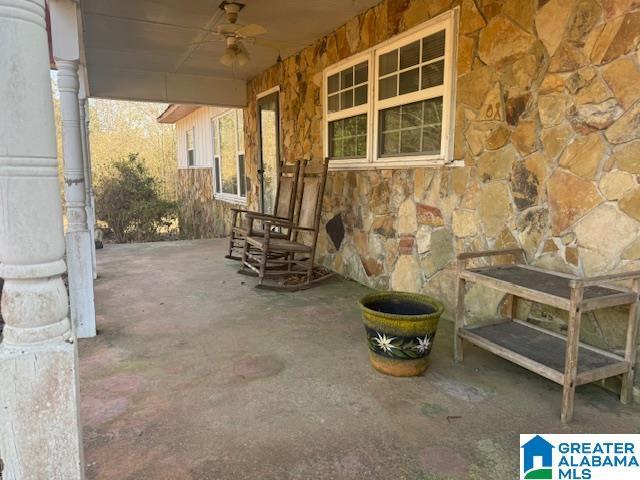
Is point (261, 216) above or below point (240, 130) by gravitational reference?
below

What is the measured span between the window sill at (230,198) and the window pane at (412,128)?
13.3 feet

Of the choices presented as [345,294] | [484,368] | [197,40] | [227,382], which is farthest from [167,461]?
[197,40]

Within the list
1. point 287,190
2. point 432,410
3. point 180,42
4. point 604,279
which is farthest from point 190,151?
point 604,279

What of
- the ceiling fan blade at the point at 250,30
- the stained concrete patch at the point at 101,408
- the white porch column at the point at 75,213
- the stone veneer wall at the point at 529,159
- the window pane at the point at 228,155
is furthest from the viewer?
the window pane at the point at 228,155

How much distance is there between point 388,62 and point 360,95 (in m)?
0.47

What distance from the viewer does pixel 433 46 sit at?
324 cm

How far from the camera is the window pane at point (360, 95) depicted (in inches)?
160

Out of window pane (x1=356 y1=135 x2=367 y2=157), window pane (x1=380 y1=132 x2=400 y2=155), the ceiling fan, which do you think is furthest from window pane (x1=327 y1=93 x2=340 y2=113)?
the ceiling fan

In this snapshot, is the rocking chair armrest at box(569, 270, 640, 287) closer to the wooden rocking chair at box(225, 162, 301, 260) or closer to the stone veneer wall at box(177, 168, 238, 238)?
the wooden rocking chair at box(225, 162, 301, 260)

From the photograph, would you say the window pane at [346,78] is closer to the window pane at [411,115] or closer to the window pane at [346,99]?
the window pane at [346,99]

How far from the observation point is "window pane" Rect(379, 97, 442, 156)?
328cm

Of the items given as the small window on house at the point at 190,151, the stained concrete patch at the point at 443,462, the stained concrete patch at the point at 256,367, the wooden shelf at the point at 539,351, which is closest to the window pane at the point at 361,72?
the wooden shelf at the point at 539,351

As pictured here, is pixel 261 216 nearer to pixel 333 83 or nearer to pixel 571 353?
pixel 333 83

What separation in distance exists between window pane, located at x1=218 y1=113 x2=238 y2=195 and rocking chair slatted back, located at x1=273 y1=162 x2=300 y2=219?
3047mm
